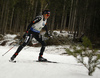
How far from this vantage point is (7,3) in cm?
2406

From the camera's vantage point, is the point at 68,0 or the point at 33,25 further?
the point at 68,0

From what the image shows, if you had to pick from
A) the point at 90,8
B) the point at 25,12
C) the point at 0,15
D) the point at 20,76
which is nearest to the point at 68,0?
the point at 90,8

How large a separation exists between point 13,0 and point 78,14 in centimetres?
1531

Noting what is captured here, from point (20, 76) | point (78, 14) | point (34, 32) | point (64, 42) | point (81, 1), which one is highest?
point (81, 1)

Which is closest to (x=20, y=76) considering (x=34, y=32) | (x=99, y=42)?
(x=34, y=32)

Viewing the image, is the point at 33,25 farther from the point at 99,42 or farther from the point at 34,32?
the point at 99,42

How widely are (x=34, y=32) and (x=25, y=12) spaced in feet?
52.7

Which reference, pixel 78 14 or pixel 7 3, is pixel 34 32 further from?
pixel 7 3

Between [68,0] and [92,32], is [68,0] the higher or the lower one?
the higher one

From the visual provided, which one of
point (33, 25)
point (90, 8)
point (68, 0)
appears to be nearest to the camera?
point (33, 25)

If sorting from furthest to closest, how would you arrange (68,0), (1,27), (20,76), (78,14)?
(1,27), (68,0), (78,14), (20,76)

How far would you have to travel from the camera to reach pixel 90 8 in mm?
17469

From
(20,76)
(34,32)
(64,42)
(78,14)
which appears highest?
(78,14)

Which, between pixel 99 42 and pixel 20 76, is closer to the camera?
pixel 20 76
